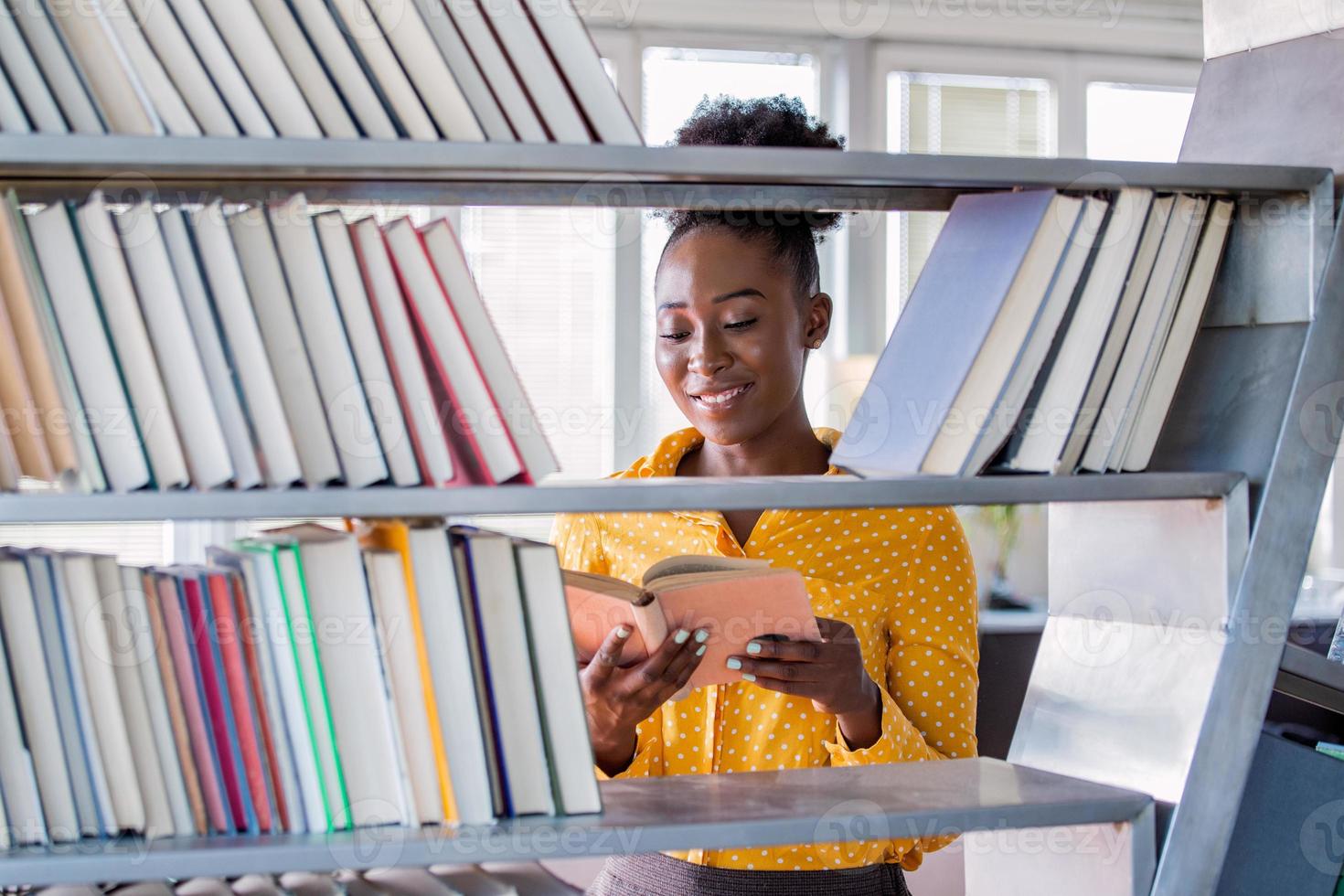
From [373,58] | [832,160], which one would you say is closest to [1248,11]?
[832,160]

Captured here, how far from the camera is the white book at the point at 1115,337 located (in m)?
1.16

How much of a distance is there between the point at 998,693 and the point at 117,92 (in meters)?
2.56

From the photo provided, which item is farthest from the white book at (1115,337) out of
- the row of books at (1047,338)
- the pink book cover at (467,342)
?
the pink book cover at (467,342)

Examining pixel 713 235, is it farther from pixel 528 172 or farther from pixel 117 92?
pixel 117 92

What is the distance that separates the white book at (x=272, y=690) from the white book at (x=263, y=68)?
353mm

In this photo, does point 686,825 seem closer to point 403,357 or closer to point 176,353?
point 403,357

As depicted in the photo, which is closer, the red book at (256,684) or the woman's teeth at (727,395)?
the red book at (256,684)

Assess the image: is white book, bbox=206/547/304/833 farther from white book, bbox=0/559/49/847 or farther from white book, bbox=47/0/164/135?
white book, bbox=47/0/164/135

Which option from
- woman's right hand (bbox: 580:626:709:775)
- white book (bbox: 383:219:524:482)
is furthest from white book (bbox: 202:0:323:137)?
woman's right hand (bbox: 580:626:709:775)

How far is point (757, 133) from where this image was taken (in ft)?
5.41

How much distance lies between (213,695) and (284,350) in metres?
0.29

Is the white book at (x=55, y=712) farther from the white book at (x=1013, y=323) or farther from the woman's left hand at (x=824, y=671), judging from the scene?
the white book at (x=1013, y=323)

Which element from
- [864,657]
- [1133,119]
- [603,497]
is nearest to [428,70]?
[603,497]

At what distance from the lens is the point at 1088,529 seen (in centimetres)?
137
